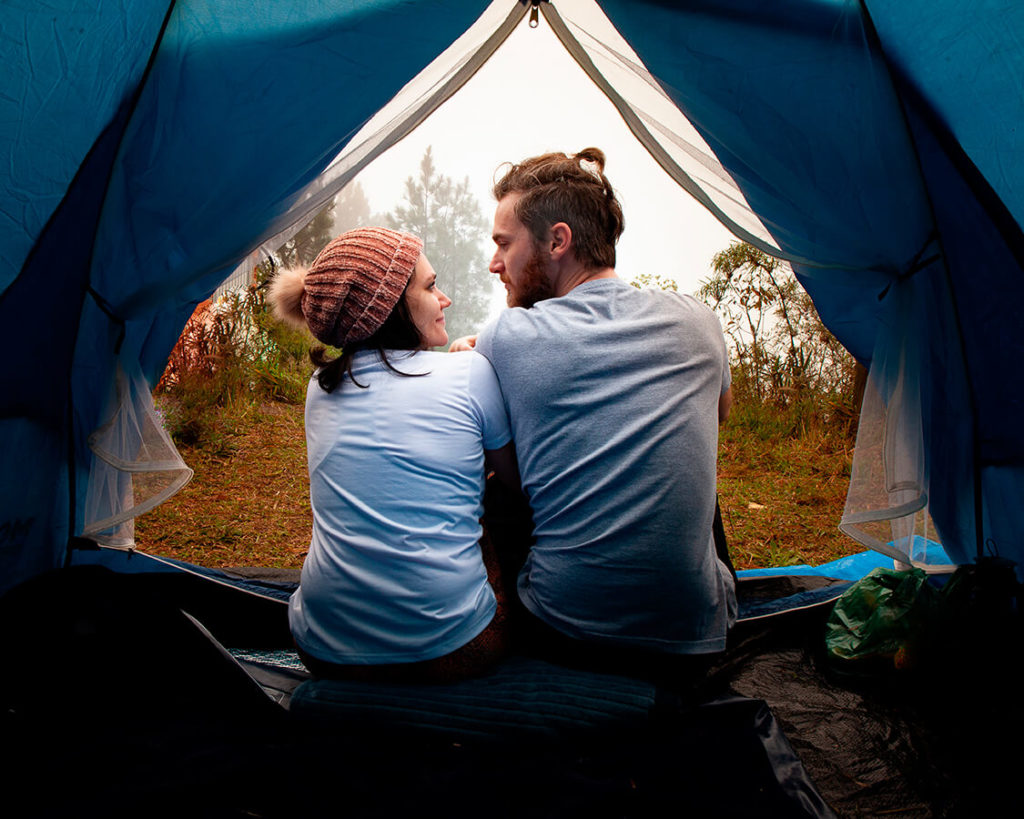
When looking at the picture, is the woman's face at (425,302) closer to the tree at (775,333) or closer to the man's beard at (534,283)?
the man's beard at (534,283)

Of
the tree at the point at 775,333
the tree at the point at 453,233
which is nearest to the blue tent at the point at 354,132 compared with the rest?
the tree at the point at 453,233

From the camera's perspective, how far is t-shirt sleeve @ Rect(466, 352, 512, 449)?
1.39 metres

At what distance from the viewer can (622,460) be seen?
127 centimetres

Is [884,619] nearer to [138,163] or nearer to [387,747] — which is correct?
[387,747]

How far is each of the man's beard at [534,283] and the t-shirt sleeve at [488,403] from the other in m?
0.31

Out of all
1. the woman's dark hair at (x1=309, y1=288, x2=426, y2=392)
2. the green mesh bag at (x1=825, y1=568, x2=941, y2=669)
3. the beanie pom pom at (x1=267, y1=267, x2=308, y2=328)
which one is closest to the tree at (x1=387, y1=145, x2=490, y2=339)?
the beanie pom pom at (x1=267, y1=267, x2=308, y2=328)

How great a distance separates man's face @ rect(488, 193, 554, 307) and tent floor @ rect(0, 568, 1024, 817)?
41.0 inches

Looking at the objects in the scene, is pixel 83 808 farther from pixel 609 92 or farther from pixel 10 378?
pixel 609 92

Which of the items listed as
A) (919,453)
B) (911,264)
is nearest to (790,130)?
(911,264)

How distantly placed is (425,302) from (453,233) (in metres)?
2.26

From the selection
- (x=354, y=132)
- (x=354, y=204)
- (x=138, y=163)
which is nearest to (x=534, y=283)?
(x=354, y=132)

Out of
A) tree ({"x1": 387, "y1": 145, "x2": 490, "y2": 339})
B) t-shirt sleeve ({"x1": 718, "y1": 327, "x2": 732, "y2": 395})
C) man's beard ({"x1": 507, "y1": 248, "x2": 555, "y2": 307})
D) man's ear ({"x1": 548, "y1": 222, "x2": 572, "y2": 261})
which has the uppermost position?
tree ({"x1": 387, "y1": 145, "x2": 490, "y2": 339})

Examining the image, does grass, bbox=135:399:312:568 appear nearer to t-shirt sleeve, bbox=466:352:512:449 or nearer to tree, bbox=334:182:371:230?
tree, bbox=334:182:371:230

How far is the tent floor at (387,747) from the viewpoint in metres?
1.08
